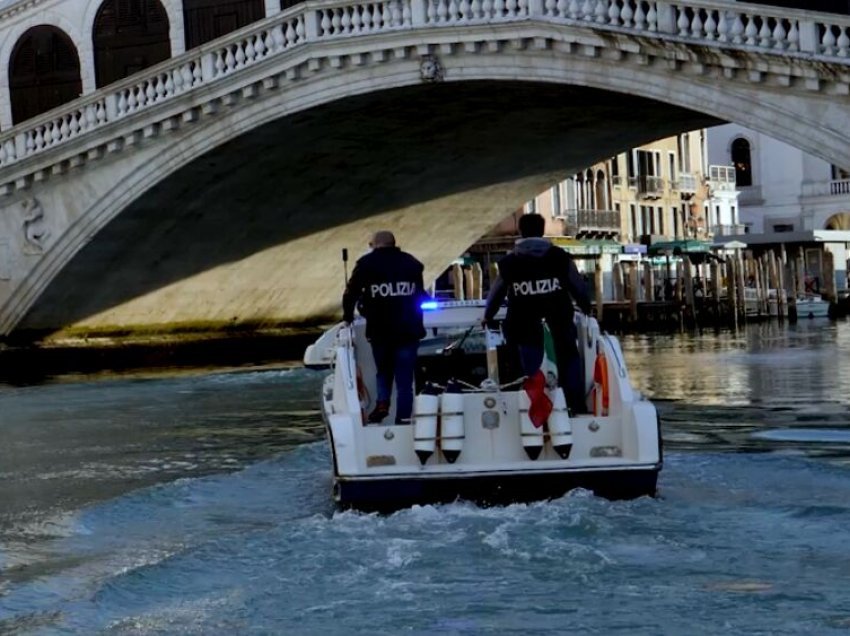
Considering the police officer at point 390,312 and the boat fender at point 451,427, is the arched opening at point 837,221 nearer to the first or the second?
the police officer at point 390,312

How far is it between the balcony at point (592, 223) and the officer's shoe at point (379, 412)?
40.2m

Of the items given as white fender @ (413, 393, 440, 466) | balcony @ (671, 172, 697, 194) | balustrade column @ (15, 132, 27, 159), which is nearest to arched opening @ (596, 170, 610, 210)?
balcony @ (671, 172, 697, 194)

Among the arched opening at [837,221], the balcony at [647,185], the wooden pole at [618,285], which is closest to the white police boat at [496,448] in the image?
the wooden pole at [618,285]

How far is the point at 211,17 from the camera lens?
2700 centimetres

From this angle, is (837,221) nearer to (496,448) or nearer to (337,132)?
(337,132)

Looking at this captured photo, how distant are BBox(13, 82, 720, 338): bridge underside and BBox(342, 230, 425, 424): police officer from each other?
13.1m

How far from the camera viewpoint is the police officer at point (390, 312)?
32.7 ft

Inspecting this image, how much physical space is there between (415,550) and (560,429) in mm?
1261

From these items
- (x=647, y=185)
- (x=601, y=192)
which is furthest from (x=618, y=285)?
(x=647, y=185)

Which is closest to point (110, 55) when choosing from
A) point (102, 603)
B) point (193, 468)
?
point (193, 468)

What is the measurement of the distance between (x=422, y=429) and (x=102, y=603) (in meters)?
2.10

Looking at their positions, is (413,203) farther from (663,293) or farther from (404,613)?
(404,613)

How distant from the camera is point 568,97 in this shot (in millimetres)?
23844

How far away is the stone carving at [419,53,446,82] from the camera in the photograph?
2247 centimetres
